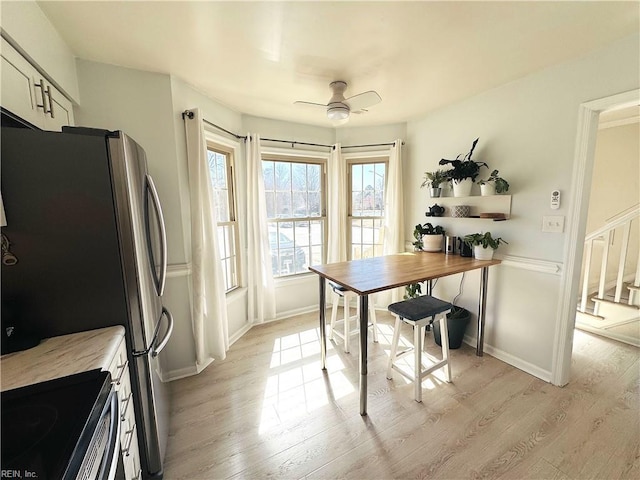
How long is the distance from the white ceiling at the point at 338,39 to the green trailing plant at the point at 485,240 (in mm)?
1307

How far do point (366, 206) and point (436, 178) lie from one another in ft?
3.27

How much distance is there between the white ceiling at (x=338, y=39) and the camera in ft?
4.33

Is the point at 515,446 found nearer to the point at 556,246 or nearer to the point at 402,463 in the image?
the point at 402,463

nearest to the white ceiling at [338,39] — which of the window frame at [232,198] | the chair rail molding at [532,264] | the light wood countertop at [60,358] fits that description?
the window frame at [232,198]

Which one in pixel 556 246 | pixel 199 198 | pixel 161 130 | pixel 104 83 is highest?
pixel 104 83

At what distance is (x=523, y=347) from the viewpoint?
225 centimetres

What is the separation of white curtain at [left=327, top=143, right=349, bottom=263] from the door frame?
83.3 inches

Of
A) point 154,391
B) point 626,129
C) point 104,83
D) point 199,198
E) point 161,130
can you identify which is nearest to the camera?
point 154,391

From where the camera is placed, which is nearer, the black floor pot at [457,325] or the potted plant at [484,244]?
the potted plant at [484,244]

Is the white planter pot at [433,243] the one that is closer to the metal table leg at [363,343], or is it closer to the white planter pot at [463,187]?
the white planter pot at [463,187]

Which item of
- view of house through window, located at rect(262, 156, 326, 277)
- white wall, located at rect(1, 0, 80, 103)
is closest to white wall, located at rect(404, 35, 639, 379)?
view of house through window, located at rect(262, 156, 326, 277)

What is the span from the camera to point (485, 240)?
7.51 feet

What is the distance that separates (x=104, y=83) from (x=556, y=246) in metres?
3.53

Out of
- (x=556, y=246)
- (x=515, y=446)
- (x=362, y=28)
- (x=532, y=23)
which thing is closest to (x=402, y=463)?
(x=515, y=446)
